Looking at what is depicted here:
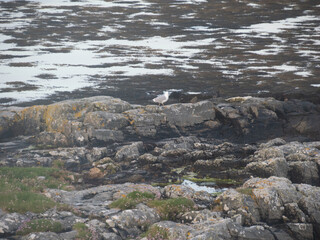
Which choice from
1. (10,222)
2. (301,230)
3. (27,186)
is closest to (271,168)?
(301,230)

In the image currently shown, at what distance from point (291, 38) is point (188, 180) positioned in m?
54.8

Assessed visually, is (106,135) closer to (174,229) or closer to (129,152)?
(129,152)

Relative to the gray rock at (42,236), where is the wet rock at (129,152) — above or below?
below

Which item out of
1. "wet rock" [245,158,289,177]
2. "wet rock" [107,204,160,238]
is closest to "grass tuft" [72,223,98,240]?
"wet rock" [107,204,160,238]

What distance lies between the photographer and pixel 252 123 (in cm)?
2703

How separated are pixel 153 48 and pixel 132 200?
49.3 metres

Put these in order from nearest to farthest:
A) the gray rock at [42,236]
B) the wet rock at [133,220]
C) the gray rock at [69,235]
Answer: the gray rock at [42,236]
the gray rock at [69,235]
the wet rock at [133,220]

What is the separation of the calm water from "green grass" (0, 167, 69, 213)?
1708cm

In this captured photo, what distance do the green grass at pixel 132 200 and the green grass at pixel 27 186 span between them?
86.6 inches

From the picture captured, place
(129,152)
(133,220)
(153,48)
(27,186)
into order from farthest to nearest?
(153,48) < (129,152) < (27,186) < (133,220)

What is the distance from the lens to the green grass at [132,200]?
1373cm

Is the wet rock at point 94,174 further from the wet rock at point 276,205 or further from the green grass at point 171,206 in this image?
the wet rock at point 276,205

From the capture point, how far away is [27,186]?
50.2 feet

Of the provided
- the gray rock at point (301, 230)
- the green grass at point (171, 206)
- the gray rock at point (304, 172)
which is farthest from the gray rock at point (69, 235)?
the gray rock at point (304, 172)
